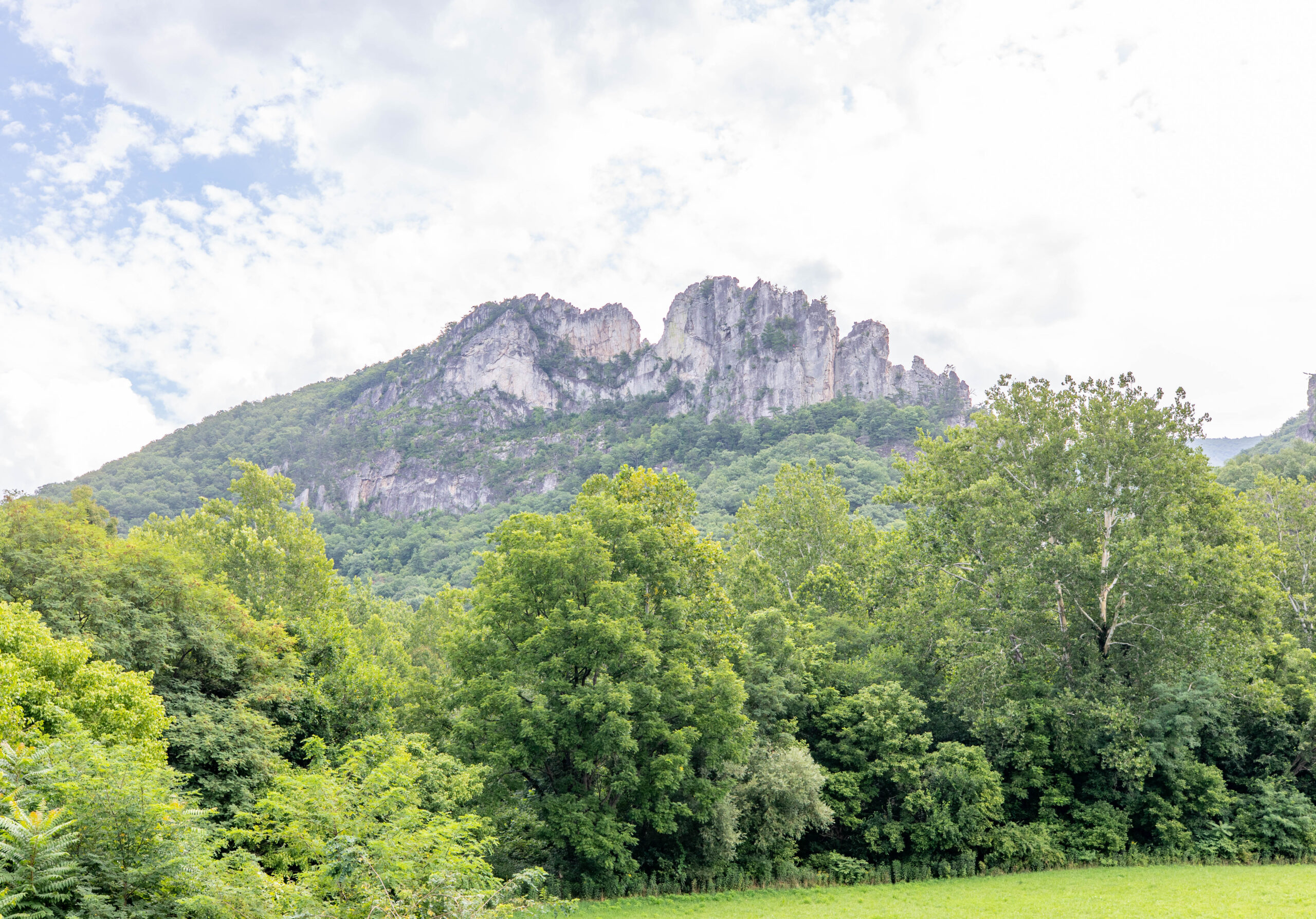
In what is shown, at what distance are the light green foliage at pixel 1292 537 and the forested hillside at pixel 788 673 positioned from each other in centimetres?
14

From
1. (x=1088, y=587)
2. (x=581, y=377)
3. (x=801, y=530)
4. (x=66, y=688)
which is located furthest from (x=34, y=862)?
(x=581, y=377)

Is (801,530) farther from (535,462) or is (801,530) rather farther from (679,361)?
(679,361)

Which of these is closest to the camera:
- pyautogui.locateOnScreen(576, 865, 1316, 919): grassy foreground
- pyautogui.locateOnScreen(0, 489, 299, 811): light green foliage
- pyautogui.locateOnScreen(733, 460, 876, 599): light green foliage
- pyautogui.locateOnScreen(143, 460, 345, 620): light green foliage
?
pyautogui.locateOnScreen(0, 489, 299, 811): light green foliage

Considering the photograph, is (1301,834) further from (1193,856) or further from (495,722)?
(495,722)

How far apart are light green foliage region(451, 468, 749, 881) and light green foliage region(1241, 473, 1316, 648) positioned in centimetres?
2126

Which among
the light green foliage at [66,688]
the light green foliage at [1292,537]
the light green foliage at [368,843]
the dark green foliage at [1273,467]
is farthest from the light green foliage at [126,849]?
the dark green foliage at [1273,467]

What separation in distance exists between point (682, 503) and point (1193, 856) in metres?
18.5

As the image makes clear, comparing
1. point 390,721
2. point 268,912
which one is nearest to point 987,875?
point 390,721

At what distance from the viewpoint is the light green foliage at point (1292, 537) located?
26.5m

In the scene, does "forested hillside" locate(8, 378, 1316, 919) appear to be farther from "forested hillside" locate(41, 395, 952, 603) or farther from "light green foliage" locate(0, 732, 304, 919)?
"forested hillside" locate(41, 395, 952, 603)

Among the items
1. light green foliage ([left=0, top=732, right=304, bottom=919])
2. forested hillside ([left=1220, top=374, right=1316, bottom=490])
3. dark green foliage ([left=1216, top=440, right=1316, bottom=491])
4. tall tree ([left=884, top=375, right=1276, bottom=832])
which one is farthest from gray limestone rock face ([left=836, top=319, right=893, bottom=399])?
light green foliage ([left=0, top=732, right=304, bottom=919])

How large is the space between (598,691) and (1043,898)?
12.1 metres

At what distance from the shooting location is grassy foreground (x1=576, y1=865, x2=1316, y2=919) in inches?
648

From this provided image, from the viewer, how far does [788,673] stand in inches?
961
